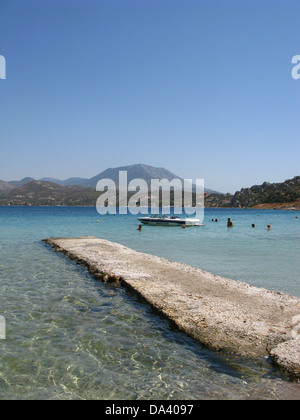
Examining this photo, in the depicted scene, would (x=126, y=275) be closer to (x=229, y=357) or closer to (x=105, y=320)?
(x=105, y=320)

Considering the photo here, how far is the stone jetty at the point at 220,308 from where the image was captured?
6.85m

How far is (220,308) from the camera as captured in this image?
358 inches

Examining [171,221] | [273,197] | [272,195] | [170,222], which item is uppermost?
[272,195]

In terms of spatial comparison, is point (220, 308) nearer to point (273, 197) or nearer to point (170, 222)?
point (170, 222)

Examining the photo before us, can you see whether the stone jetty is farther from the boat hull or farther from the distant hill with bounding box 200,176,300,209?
the distant hill with bounding box 200,176,300,209

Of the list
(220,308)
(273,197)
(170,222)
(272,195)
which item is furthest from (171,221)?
(272,195)

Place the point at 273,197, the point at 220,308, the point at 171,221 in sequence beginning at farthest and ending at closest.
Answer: the point at 273,197 → the point at 171,221 → the point at 220,308

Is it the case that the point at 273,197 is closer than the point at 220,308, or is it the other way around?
the point at 220,308

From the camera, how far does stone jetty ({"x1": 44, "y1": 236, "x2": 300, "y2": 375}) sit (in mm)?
6852

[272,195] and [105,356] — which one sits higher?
[272,195]

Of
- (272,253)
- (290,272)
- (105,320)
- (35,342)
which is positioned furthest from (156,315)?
(272,253)

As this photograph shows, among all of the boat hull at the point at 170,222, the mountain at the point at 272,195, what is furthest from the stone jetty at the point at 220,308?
Result: the mountain at the point at 272,195

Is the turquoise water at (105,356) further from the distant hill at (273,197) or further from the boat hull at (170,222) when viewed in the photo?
the distant hill at (273,197)
